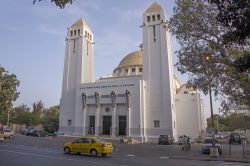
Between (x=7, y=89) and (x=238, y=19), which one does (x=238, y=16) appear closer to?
(x=238, y=19)

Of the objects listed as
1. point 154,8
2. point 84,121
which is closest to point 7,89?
point 84,121

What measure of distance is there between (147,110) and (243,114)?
24.8 m

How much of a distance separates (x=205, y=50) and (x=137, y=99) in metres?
39.7

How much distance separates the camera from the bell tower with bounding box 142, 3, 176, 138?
5810 cm

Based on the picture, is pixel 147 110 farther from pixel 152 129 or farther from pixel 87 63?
pixel 87 63

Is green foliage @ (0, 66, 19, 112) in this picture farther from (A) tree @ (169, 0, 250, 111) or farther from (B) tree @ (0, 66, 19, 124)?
(A) tree @ (169, 0, 250, 111)

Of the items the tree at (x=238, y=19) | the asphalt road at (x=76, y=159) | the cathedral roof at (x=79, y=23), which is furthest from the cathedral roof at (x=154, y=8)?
the tree at (x=238, y=19)

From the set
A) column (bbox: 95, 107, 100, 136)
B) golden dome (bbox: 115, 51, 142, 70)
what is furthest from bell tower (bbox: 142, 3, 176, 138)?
column (bbox: 95, 107, 100, 136)

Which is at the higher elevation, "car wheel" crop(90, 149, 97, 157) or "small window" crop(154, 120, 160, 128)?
"small window" crop(154, 120, 160, 128)

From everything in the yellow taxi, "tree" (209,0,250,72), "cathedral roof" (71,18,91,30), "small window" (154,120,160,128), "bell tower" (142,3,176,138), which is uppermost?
"cathedral roof" (71,18,91,30)

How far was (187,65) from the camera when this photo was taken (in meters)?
21.4

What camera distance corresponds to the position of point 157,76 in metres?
61.2

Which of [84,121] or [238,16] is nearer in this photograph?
[238,16]

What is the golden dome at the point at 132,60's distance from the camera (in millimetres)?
72750
